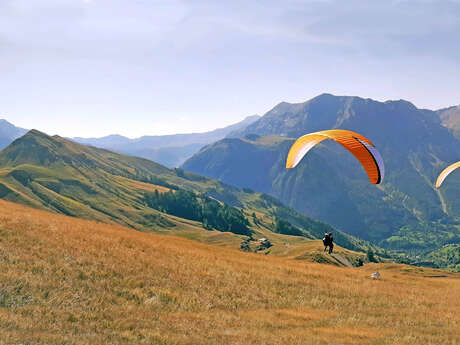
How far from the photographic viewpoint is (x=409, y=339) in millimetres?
15047

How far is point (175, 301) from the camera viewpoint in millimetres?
17578

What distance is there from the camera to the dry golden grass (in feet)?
44.1

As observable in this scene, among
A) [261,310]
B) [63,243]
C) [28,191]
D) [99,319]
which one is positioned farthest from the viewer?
[28,191]

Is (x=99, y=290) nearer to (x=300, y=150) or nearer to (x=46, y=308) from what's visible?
(x=46, y=308)

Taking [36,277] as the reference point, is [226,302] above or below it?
below

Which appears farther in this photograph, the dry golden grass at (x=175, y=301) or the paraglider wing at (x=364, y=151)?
the paraglider wing at (x=364, y=151)

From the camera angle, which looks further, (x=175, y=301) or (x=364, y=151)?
(x=364, y=151)

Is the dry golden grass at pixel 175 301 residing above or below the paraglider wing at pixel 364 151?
below

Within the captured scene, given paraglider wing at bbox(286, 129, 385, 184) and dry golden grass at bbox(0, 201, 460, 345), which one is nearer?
dry golden grass at bbox(0, 201, 460, 345)

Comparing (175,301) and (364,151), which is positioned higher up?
(364,151)

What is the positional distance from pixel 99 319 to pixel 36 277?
455 cm

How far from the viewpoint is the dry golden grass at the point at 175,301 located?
13.4 metres

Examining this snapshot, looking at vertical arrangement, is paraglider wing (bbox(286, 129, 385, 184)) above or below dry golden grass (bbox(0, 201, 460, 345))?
above

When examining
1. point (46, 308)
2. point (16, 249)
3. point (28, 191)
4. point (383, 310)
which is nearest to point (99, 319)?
point (46, 308)
